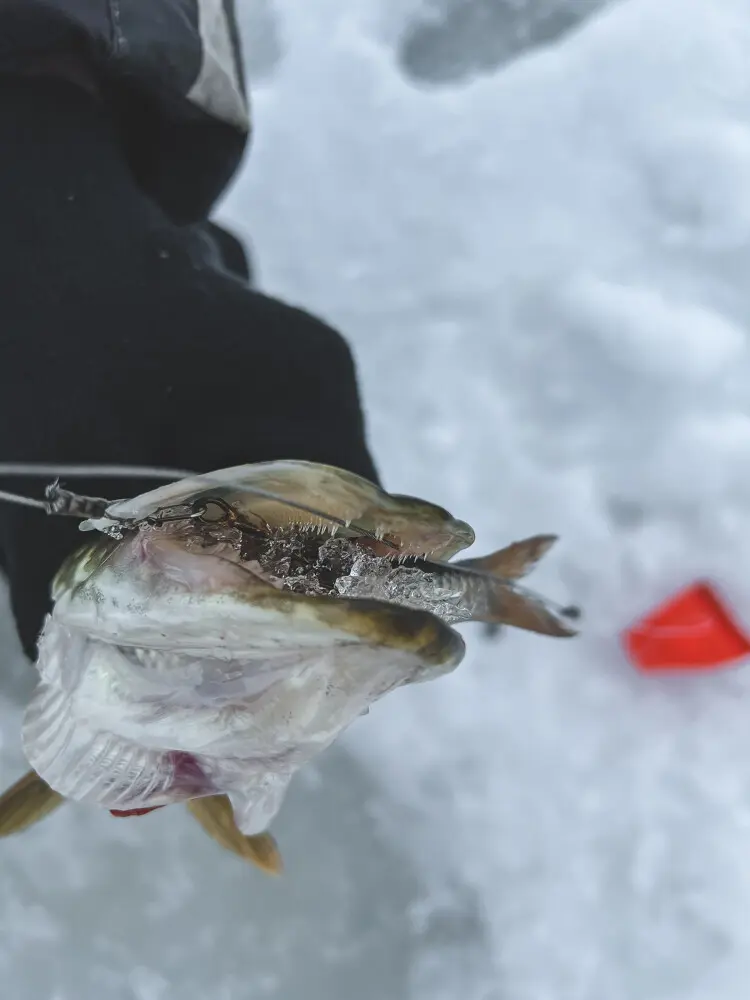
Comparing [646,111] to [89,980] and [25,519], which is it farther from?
[89,980]

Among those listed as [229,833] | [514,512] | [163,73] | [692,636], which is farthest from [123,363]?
[692,636]

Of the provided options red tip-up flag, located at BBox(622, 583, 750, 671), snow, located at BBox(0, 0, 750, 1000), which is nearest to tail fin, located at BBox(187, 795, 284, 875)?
snow, located at BBox(0, 0, 750, 1000)

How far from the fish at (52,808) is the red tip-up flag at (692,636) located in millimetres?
530

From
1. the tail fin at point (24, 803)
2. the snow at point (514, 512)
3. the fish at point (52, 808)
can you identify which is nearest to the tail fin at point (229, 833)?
the fish at point (52, 808)

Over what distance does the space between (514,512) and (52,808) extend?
641 millimetres

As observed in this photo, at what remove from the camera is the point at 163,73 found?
76 centimetres

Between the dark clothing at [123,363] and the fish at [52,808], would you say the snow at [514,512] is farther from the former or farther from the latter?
the dark clothing at [123,363]

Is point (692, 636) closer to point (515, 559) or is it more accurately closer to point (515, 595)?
point (515, 559)

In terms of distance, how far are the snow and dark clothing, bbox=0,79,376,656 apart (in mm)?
441

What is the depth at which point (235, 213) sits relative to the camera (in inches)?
47.9

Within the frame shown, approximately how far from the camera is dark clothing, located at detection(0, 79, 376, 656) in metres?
0.62

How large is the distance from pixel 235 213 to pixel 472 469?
53 cm

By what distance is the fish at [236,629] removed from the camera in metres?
0.39

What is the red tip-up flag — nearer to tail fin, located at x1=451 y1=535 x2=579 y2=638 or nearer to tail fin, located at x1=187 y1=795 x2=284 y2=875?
tail fin, located at x1=451 y1=535 x2=579 y2=638
